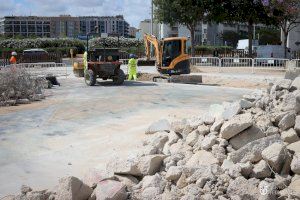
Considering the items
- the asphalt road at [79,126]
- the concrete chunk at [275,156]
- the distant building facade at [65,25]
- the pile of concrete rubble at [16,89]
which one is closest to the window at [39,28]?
the distant building facade at [65,25]

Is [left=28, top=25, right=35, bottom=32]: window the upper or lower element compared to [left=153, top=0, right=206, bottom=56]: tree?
upper

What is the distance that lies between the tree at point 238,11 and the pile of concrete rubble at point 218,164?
29316 mm

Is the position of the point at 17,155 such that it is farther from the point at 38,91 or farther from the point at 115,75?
the point at 115,75

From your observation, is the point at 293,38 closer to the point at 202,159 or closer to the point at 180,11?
the point at 180,11

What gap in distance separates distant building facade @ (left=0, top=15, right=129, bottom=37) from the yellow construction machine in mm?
128190

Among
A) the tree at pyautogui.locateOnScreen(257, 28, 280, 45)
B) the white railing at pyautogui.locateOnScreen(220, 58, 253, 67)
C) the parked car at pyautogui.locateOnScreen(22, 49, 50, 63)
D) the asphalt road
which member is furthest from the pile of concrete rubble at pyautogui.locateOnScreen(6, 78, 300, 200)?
the tree at pyautogui.locateOnScreen(257, 28, 280, 45)

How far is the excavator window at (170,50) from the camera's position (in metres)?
24.0

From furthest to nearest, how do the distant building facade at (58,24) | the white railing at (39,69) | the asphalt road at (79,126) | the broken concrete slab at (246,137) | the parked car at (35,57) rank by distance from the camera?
the distant building facade at (58,24) → the parked car at (35,57) → the white railing at (39,69) → the asphalt road at (79,126) → the broken concrete slab at (246,137)

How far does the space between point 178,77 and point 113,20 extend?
455 ft

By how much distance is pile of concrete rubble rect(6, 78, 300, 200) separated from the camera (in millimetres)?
5965

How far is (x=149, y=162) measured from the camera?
22.6ft

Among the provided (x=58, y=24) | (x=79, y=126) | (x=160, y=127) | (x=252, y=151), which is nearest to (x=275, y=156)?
(x=252, y=151)

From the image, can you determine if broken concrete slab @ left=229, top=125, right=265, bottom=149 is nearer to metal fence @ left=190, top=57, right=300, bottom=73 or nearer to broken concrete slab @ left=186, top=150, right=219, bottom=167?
broken concrete slab @ left=186, top=150, right=219, bottom=167

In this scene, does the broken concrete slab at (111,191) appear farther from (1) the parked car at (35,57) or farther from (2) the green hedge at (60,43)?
(2) the green hedge at (60,43)
